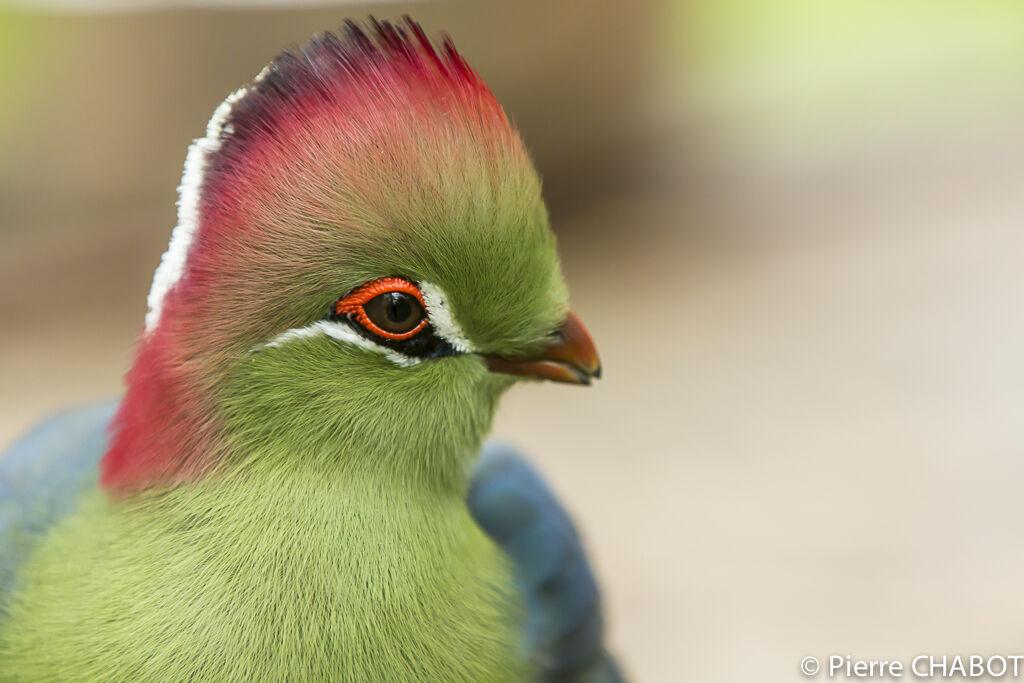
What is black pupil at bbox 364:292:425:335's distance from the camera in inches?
45.2

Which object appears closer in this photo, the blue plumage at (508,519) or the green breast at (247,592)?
the green breast at (247,592)

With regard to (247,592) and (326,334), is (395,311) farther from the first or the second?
(247,592)

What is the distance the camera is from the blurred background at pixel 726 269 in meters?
3.31

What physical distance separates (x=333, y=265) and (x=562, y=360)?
1.13 ft

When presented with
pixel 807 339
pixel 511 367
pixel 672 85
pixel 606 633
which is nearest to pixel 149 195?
pixel 672 85

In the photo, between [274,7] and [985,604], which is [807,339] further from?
[274,7]

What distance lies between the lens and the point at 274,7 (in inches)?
154

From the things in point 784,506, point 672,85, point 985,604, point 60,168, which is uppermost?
point 60,168

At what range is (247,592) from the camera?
1.14 metres

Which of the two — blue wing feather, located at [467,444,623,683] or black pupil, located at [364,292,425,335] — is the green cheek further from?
blue wing feather, located at [467,444,623,683]

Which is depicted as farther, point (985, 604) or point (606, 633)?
point (985, 604)

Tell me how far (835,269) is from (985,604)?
6.68 feet

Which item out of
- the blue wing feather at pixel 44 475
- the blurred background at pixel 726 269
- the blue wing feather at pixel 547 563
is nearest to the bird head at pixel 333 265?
the blue wing feather at pixel 44 475

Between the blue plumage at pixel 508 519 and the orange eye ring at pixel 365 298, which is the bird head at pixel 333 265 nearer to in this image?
the orange eye ring at pixel 365 298
